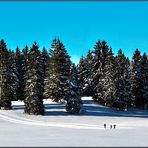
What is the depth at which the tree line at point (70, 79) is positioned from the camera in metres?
77.1

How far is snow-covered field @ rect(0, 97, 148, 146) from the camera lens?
43219mm

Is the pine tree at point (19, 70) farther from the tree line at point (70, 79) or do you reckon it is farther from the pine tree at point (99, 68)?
the pine tree at point (99, 68)

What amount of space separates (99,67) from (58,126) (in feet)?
119

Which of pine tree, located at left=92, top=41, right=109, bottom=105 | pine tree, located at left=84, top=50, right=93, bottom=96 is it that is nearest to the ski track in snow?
pine tree, located at left=92, top=41, right=109, bottom=105

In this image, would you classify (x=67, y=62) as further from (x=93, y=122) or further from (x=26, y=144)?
(x=26, y=144)

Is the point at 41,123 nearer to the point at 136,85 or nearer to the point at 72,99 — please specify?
the point at 72,99

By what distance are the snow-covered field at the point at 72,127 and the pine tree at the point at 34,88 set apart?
1784mm

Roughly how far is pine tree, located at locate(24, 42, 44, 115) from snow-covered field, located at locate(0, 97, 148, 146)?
1.78m

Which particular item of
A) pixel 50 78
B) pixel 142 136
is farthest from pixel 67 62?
pixel 142 136

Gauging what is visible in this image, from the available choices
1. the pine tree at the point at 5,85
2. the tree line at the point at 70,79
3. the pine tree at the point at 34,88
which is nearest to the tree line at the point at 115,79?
the tree line at the point at 70,79

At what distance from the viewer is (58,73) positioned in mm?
85312

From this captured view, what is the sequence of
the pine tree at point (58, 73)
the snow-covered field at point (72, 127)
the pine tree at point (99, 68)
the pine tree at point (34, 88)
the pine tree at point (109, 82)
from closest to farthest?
the snow-covered field at point (72, 127)
the pine tree at point (34, 88)
the pine tree at point (58, 73)
the pine tree at point (109, 82)
the pine tree at point (99, 68)

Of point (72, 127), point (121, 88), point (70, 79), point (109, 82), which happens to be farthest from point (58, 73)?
point (72, 127)

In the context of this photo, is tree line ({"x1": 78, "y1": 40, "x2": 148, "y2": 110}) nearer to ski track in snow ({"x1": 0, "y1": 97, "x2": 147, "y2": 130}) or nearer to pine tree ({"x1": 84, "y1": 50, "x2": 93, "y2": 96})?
pine tree ({"x1": 84, "y1": 50, "x2": 93, "y2": 96})
